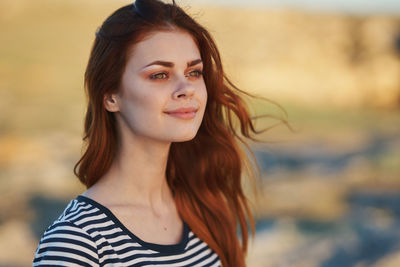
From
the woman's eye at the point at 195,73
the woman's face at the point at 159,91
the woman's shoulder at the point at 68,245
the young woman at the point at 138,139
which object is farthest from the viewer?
the woman's eye at the point at 195,73

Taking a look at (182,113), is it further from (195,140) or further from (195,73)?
(195,140)

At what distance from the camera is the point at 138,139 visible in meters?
2.18

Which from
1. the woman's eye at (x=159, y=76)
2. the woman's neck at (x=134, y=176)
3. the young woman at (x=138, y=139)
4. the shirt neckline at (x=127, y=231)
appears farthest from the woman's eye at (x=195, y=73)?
the shirt neckline at (x=127, y=231)

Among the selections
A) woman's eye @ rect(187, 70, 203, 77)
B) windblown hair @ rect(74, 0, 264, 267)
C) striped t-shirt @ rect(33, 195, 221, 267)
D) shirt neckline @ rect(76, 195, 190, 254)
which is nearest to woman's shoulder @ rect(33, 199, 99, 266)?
striped t-shirt @ rect(33, 195, 221, 267)

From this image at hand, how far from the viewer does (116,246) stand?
196 centimetres

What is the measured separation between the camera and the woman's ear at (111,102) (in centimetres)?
213

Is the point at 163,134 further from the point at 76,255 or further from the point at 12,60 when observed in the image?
the point at 12,60

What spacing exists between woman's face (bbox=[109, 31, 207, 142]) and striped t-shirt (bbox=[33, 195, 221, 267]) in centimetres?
35

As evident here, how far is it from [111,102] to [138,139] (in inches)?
7.0

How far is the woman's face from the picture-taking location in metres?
2.04

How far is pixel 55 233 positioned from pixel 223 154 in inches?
39.2

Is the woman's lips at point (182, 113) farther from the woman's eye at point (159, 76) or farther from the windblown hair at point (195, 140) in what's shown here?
the windblown hair at point (195, 140)

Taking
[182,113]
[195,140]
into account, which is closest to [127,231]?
[182,113]

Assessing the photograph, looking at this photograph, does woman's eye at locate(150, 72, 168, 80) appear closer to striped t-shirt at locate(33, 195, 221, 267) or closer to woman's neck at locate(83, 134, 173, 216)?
woman's neck at locate(83, 134, 173, 216)
